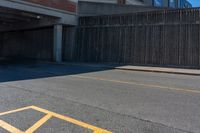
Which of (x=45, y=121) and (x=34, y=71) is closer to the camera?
(x=45, y=121)

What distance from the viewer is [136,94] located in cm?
669

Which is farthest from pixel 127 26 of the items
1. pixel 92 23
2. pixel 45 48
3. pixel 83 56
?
pixel 45 48

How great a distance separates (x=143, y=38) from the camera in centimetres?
1750

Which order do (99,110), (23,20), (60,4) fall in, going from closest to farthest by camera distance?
(99,110)
(60,4)
(23,20)

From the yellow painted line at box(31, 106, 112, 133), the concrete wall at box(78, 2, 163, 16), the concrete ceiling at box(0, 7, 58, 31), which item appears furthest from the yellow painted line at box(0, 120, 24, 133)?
the concrete wall at box(78, 2, 163, 16)

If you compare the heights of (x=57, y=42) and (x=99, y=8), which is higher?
(x=99, y=8)

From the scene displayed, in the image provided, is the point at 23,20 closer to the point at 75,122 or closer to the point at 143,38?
the point at 143,38

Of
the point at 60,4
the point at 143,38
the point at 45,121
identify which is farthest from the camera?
the point at 60,4

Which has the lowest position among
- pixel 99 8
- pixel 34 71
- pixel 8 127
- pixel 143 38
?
pixel 8 127

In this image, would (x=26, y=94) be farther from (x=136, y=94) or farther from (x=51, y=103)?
(x=136, y=94)

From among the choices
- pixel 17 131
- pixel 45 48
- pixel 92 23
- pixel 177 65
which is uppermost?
pixel 92 23

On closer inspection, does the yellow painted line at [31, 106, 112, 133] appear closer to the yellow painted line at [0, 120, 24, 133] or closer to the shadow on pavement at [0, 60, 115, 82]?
the yellow painted line at [0, 120, 24, 133]

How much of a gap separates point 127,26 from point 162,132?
1537cm

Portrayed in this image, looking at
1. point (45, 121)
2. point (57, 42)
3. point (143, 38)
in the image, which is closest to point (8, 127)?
point (45, 121)
